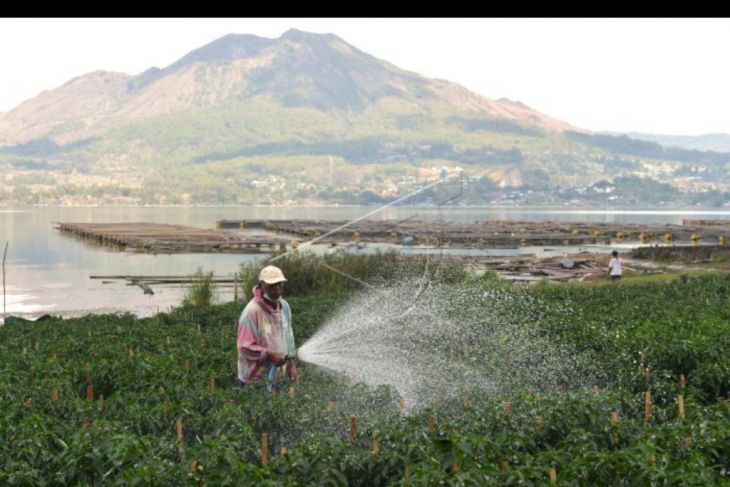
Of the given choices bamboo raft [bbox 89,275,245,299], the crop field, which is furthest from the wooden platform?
the crop field

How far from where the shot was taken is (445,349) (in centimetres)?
1541

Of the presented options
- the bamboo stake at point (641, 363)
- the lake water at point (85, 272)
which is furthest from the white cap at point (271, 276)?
the lake water at point (85, 272)

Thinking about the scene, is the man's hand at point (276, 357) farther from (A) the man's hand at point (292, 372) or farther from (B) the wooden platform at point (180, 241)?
(B) the wooden platform at point (180, 241)

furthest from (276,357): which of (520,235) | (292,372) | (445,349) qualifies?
(520,235)

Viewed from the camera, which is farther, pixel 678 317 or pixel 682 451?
pixel 678 317

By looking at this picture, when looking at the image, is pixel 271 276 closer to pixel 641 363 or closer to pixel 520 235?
pixel 641 363

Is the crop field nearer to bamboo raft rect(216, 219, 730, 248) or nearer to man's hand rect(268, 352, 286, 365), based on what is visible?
man's hand rect(268, 352, 286, 365)

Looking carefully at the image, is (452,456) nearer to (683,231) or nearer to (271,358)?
(271,358)

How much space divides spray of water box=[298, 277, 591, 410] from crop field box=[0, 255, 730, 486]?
0.70ft
